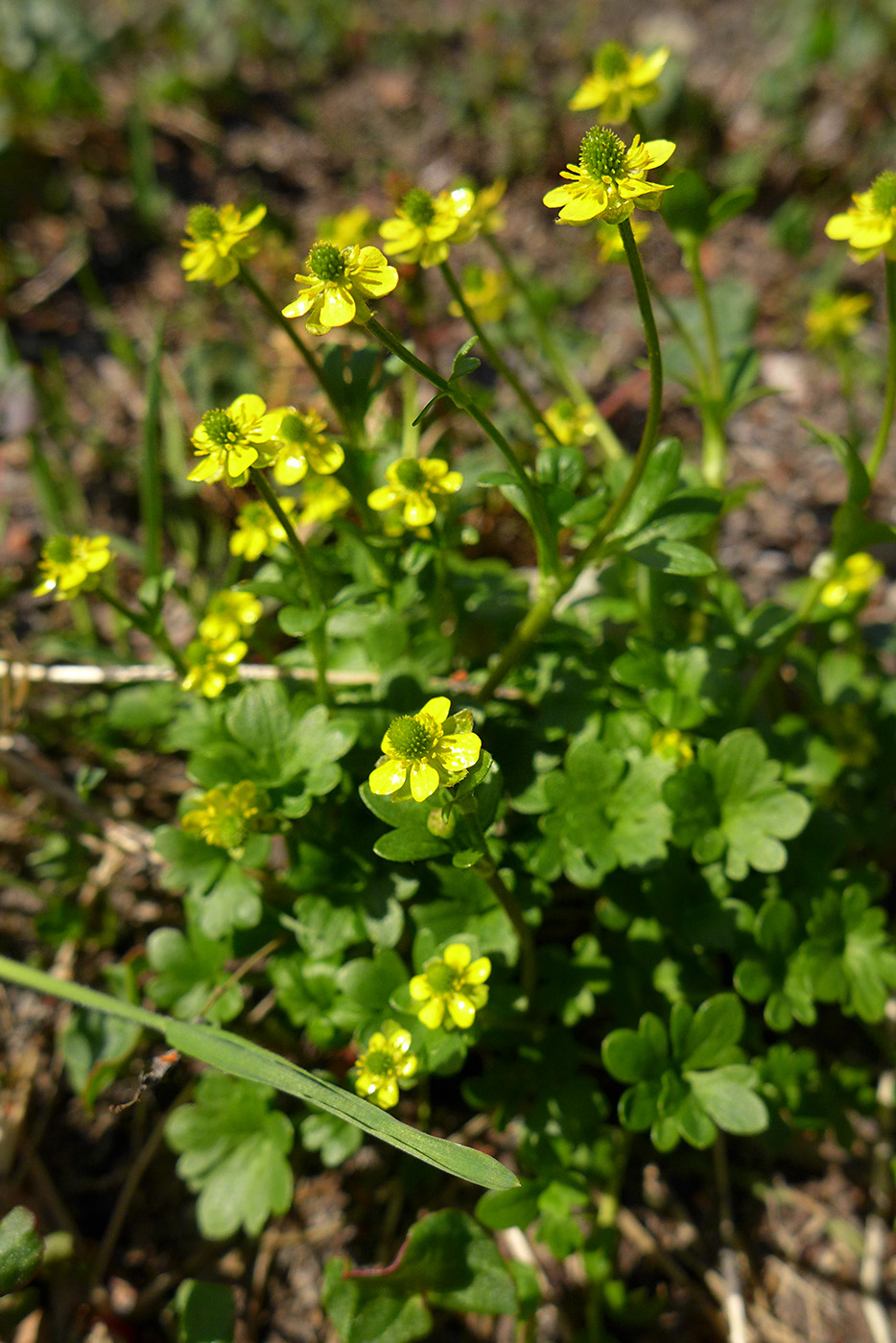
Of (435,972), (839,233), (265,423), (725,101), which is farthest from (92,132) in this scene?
(435,972)

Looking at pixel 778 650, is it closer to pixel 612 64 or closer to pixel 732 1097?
pixel 732 1097

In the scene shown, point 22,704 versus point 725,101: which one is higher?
point 725,101

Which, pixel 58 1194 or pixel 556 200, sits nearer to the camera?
pixel 556 200

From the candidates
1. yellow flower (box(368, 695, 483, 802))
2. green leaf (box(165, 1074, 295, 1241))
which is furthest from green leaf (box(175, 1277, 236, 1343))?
yellow flower (box(368, 695, 483, 802))

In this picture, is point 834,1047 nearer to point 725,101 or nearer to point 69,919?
point 69,919

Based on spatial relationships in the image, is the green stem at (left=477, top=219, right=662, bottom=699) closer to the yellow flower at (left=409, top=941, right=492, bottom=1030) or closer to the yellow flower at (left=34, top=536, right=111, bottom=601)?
the yellow flower at (left=409, top=941, right=492, bottom=1030)
